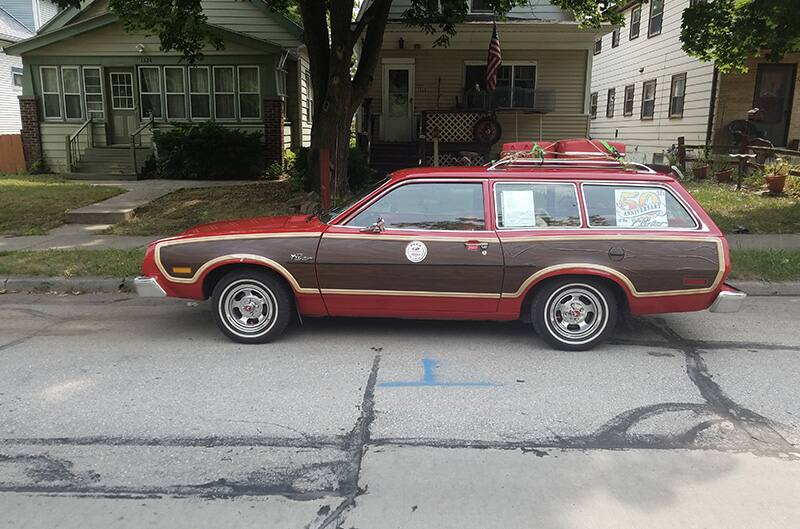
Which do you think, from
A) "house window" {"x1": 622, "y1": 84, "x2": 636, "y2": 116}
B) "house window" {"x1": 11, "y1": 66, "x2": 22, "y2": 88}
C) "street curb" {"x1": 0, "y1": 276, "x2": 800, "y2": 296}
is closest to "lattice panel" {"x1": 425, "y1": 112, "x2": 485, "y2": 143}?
"house window" {"x1": 622, "y1": 84, "x2": 636, "y2": 116}

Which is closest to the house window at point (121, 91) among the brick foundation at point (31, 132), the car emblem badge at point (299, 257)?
the brick foundation at point (31, 132)

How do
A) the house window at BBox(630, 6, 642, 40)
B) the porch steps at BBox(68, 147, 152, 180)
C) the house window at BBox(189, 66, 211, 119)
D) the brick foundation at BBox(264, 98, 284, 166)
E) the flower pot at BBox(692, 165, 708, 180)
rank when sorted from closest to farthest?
the flower pot at BBox(692, 165, 708, 180), the porch steps at BBox(68, 147, 152, 180), the brick foundation at BBox(264, 98, 284, 166), the house window at BBox(189, 66, 211, 119), the house window at BBox(630, 6, 642, 40)

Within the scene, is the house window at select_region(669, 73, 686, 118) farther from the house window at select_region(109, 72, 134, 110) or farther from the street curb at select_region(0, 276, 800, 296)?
the house window at select_region(109, 72, 134, 110)

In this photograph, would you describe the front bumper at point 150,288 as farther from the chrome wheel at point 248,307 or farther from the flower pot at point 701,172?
the flower pot at point 701,172

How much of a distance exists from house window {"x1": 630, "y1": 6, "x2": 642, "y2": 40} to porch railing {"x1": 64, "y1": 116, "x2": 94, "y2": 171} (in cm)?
2018

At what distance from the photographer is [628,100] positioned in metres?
25.5

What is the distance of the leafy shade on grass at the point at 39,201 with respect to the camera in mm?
10969

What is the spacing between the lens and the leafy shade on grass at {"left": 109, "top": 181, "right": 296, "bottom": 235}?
1072 cm

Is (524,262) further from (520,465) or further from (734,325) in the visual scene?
(734,325)

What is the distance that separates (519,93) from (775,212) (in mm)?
8640

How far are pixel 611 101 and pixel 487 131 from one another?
13018 mm

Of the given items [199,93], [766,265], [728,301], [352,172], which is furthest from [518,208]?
[199,93]

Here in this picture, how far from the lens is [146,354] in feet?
16.8

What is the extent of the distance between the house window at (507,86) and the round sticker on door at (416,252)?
13.7 metres
